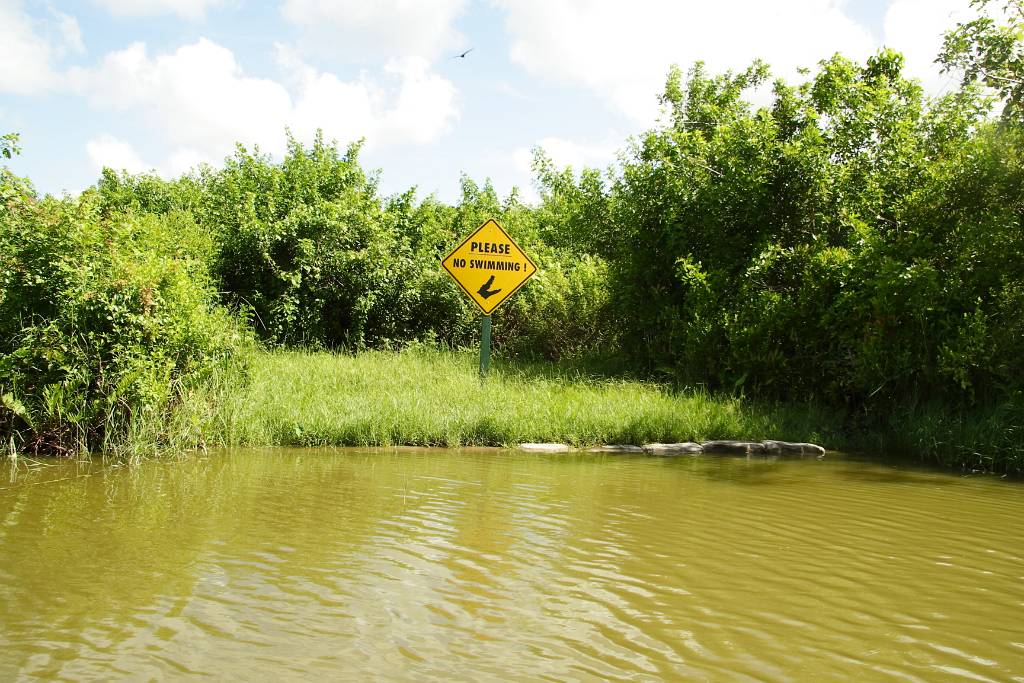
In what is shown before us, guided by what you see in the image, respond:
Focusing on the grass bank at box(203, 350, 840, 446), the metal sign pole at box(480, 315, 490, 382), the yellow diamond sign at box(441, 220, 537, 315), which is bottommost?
the grass bank at box(203, 350, 840, 446)

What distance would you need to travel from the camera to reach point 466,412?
444 inches

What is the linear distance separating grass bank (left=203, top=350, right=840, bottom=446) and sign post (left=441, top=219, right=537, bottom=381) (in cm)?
150

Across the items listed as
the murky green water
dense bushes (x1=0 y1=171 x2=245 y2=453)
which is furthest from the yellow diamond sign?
the murky green water

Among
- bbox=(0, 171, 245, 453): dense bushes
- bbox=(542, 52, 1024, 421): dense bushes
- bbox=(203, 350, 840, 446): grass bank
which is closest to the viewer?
bbox=(0, 171, 245, 453): dense bushes

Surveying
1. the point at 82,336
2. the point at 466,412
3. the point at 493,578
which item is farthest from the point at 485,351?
the point at 493,578

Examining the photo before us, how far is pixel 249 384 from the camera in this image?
1150cm

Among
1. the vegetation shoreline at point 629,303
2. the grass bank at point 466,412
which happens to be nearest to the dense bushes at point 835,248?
the vegetation shoreline at point 629,303

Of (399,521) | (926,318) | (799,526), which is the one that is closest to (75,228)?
(399,521)

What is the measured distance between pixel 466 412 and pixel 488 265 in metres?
4.03

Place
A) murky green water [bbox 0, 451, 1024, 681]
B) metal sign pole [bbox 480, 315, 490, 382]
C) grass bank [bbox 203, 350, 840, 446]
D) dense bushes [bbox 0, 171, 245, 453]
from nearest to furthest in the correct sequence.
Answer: murky green water [bbox 0, 451, 1024, 681]
dense bushes [bbox 0, 171, 245, 453]
grass bank [bbox 203, 350, 840, 446]
metal sign pole [bbox 480, 315, 490, 382]

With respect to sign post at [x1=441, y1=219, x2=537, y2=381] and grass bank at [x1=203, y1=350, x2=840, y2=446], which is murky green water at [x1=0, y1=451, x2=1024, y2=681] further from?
sign post at [x1=441, y1=219, x2=537, y2=381]

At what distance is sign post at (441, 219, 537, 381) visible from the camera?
47.8ft

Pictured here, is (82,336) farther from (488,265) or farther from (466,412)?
(488,265)

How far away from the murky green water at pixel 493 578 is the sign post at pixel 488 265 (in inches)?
260
